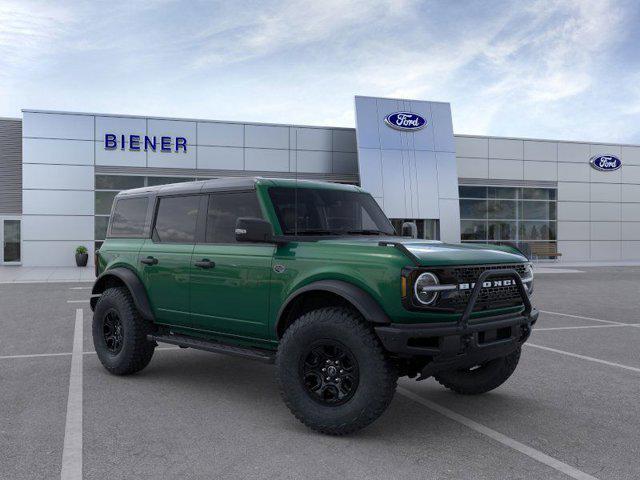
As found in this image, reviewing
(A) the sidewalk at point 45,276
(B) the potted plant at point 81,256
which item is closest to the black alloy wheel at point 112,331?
(A) the sidewalk at point 45,276

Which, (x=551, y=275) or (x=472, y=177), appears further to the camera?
(x=472, y=177)

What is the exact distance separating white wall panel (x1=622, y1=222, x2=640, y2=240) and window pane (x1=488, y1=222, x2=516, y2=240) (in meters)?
7.07

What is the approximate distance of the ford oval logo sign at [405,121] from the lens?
28500 mm

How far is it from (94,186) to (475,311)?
82.3 feet

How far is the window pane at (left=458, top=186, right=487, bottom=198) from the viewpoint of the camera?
32375 mm

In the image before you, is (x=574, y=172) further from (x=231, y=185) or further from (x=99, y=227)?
(x=231, y=185)

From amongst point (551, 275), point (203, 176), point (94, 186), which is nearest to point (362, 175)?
point (203, 176)

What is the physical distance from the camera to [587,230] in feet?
113

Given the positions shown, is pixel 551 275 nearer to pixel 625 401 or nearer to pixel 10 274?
pixel 625 401

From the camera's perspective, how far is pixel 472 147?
31.8 meters

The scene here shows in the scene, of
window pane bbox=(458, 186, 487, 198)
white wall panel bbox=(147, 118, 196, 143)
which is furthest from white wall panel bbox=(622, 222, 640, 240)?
white wall panel bbox=(147, 118, 196, 143)

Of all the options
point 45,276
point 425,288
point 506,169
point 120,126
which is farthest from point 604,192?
point 425,288

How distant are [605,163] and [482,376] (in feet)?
108

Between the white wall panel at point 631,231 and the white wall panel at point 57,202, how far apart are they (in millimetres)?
29203
